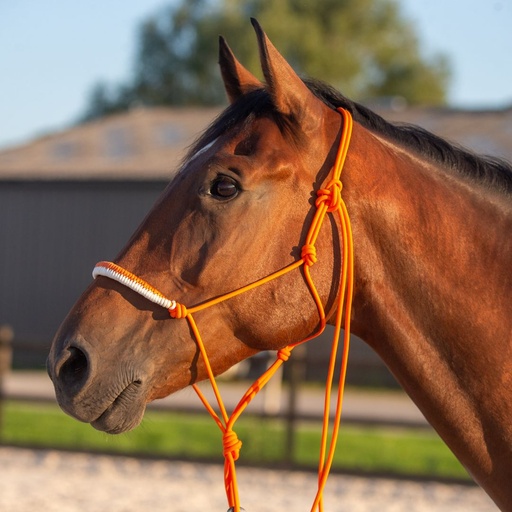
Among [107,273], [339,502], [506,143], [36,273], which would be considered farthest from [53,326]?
[107,273]

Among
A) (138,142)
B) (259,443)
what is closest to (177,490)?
(259,443)

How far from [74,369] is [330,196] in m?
0.87

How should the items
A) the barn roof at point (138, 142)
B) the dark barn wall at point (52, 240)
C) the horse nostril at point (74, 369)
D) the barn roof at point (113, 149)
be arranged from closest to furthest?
the horse nostril at point (74, 369), the barn roof at point (138, 142), the dark barn wall at point (52, 240), the barn roof at point (113, 149)

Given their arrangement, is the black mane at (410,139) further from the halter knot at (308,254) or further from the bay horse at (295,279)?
the halter knot at (308,254)

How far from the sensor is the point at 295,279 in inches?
94.9

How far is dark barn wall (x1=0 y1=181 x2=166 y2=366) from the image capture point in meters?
19.8

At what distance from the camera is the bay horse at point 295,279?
91.8 inches

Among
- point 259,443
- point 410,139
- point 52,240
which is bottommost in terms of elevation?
point 52,240

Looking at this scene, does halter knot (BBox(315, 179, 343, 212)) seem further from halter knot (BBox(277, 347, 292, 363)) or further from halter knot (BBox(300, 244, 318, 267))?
halter knot (BBox(277, 347, 292, 363))

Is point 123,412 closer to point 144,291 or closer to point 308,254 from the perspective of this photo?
point 144,291

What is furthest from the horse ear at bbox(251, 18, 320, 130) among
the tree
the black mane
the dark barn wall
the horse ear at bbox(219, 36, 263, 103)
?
the tree

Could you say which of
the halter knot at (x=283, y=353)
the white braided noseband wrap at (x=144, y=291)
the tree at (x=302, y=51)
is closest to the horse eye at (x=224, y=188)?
the white braided noseband wrap at (x=144, y=291)

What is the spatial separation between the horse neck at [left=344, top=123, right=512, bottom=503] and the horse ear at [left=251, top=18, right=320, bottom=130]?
0.63ft

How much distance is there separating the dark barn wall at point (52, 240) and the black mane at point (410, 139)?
16984 mm
